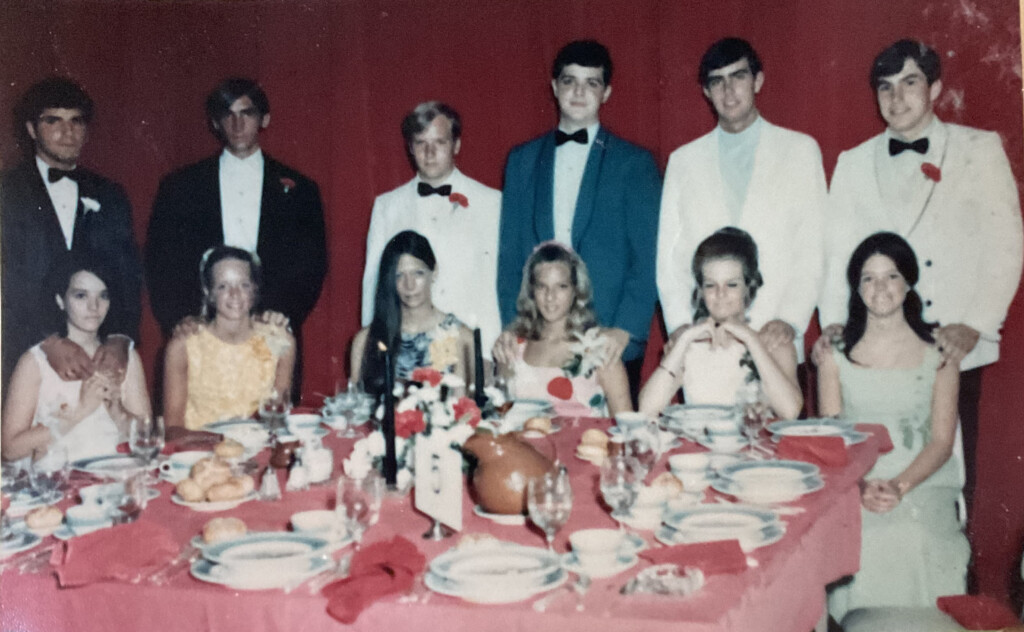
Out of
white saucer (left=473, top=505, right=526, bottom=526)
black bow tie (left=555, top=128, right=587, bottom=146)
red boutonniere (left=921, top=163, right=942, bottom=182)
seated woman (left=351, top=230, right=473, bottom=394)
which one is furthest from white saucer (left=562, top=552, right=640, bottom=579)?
black bow tie (left=555, top=128, right=587, bottom=146)

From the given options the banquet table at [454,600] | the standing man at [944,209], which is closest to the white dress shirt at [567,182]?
the standing man at [944,209]

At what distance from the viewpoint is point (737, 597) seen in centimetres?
141

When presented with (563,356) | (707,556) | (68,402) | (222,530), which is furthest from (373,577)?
(68,402)

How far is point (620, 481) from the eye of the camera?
5.71 feet

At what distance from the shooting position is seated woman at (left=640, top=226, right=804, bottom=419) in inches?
133

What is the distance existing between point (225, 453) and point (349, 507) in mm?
909

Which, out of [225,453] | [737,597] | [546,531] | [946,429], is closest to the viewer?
[737,597]

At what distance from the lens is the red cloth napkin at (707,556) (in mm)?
1510

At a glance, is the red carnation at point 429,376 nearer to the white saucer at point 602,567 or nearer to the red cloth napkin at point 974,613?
the white saucer at point 602,567

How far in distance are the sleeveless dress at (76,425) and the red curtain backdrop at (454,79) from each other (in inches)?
27.4

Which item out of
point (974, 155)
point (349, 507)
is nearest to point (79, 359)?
point (349, 507)

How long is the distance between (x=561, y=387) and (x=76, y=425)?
1.95 m

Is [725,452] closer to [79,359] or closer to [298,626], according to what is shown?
[298,626]

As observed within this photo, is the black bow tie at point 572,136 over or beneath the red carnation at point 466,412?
over
